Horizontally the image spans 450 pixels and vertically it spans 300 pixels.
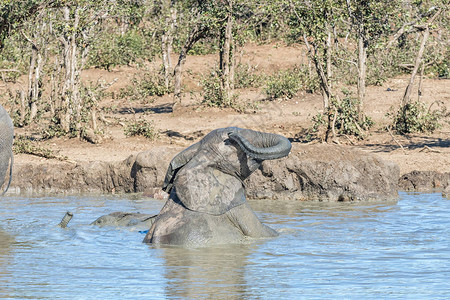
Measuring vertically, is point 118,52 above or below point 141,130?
above

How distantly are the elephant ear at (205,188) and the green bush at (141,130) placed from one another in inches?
358

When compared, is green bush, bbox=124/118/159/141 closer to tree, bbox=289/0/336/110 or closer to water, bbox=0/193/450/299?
tree, bbox=289/0/336/110

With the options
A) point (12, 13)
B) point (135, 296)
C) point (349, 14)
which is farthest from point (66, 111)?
point (135, 296)

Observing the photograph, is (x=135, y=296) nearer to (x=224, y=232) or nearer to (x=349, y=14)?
(x=224, y=232)

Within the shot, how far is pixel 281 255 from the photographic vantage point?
20.3 ft

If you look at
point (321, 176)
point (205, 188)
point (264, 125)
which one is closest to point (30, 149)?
point (264, 125)

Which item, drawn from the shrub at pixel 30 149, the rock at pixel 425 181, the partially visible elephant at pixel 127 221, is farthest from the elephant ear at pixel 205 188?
the shrub at pixel 30 149

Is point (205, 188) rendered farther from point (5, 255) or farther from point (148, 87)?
point (148, 87)

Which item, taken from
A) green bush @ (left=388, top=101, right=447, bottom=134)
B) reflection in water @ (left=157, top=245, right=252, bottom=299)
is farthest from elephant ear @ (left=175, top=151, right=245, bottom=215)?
green bush @ (left=388, top=101, right=447, bottom=134)

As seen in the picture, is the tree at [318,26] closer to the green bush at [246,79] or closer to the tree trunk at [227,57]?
the tree trunk at [227,57]

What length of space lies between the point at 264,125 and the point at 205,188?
10.4 metres

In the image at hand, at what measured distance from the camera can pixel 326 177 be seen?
995cm

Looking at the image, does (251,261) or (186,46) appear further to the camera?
(186,46)

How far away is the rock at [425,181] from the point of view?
35.9 ft
